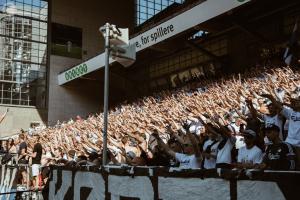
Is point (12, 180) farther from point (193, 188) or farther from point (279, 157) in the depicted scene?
point (279, 157)

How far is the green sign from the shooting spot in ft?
95.1

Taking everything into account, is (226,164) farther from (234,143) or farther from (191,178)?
(191,178)

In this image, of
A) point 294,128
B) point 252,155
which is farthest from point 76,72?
point 252,155

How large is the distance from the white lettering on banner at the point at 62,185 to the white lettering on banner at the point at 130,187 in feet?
4.58

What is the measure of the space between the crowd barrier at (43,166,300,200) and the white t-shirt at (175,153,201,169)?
143 centimetres

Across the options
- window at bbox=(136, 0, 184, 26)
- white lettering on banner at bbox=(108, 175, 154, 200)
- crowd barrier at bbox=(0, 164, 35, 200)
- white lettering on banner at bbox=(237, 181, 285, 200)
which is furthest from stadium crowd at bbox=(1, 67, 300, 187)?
window at bbox=(136, 0, 184, 26)

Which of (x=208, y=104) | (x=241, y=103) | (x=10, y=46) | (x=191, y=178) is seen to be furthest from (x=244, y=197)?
(x=10, y=46)

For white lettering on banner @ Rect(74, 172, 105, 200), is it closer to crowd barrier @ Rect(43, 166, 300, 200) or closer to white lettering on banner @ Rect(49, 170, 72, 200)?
crowd barrier @ Rect(43, 166, 300, 200)

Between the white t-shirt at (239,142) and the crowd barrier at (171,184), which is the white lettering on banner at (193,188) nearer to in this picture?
the crowd barrier at (171,184)

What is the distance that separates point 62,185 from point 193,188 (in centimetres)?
344

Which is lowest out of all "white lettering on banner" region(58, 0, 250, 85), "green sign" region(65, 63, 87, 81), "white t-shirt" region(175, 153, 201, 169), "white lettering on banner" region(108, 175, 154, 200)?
"white lettering on banner" region(108, 175, 154, 200)

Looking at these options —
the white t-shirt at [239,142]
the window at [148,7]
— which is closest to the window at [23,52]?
the window at [148,7]

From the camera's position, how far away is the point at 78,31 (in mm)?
A: 35250

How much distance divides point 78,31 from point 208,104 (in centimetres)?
2470
